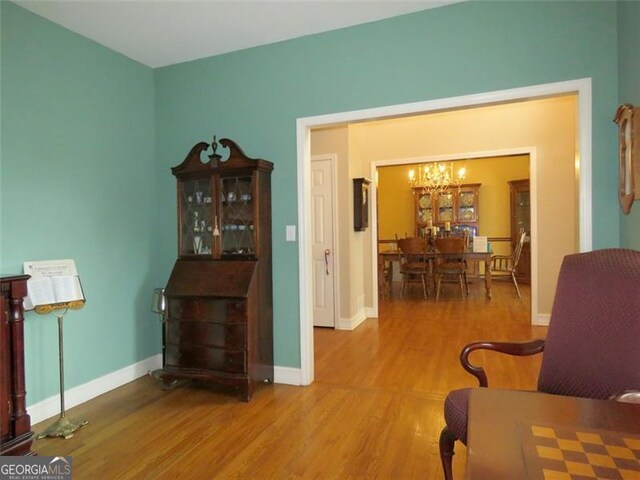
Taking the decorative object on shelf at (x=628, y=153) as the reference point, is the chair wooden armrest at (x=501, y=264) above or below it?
below

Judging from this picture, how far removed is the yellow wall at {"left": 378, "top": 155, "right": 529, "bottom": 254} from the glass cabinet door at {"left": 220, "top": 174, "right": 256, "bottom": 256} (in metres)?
5.95

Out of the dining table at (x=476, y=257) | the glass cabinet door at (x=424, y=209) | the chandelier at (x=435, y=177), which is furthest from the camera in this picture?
the glass cabinet door at (x=424, y=209)

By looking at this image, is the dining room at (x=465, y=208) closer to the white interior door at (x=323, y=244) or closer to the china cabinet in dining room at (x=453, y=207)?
the china cabinet in dining room at (x=453, y=207)

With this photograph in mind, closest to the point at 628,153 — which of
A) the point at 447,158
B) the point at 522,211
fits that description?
the point at 447,158

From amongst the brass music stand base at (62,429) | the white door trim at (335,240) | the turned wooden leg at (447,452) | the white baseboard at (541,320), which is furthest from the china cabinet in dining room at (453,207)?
the brass music stand base at (62,429)

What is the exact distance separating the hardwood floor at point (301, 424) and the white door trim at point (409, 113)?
0.45 metres

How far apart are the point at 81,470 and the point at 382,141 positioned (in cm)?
476

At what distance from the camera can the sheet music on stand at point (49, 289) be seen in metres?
2.21

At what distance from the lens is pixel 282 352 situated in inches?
118

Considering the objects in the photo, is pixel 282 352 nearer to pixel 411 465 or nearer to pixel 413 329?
pixel 411 465

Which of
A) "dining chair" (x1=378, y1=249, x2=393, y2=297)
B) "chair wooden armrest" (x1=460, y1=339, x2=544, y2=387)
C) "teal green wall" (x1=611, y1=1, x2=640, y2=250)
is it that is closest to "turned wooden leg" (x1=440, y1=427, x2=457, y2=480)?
"chair wooden armrest" (x1=460, y1=339, x2=544, y2=387)

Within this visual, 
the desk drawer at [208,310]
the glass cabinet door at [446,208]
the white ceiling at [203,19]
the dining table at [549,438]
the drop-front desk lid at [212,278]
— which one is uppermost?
the white ceiling at [203,19]

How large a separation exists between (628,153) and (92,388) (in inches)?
144

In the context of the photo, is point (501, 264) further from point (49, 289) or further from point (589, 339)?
point (49, 289)
